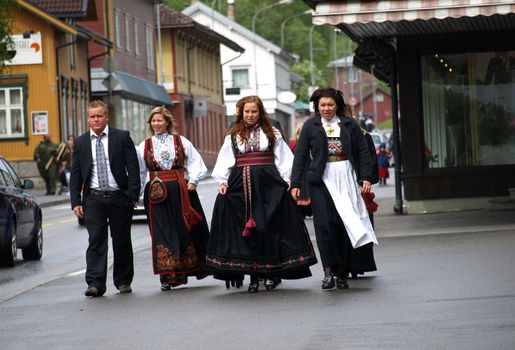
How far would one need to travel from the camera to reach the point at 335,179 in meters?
13.2

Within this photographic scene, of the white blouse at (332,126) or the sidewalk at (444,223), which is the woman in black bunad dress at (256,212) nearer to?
the white blouse at (332,126)

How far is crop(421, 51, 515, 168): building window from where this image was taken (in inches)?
933

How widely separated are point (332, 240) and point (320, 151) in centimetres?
78

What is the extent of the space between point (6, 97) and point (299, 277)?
126 ft

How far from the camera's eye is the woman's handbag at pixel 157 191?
551 inches

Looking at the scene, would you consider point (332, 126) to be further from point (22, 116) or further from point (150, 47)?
point (150, 47)

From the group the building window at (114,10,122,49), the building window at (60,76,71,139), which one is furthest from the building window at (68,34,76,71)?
the building window at (114,10,122,49)

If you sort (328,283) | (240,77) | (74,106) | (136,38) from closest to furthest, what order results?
(328,283) < (74,106) < (136,38) < (240,77)

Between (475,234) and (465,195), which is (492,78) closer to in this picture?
(465,195)

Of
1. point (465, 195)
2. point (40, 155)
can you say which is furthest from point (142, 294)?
point (40, 155)

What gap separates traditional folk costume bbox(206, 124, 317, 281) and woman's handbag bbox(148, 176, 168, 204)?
0.72 metres

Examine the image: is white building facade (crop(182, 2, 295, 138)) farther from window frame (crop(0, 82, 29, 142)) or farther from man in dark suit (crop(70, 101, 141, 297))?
man in dark suit (crop(70, 101, 141, 297))

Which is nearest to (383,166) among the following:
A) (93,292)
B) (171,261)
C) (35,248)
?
(35,248)

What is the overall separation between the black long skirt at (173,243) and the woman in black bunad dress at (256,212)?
68cm
